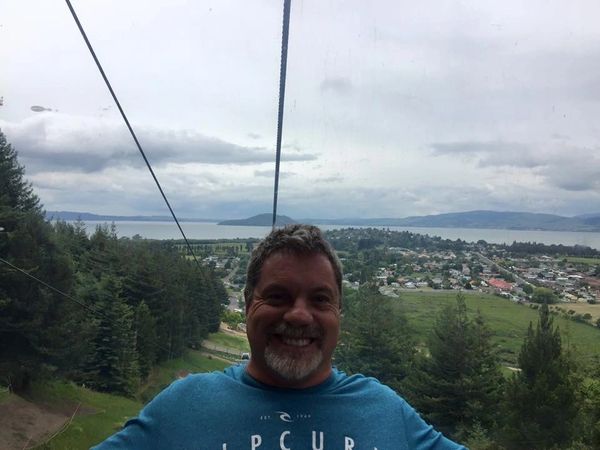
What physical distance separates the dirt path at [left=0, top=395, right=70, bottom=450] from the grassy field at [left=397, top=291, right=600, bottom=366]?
5906 mm

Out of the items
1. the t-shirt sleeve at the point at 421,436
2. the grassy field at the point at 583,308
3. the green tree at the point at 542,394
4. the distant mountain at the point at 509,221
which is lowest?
the green tree at the point at 542,394

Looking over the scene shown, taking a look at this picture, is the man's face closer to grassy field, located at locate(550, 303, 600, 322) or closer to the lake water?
the lake water

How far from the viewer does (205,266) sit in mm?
7688

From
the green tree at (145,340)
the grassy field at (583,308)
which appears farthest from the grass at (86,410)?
the grassy field at (583,308)

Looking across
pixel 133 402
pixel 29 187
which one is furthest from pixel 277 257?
pixel 133 402

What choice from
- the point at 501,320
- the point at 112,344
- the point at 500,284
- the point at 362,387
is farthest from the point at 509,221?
the point at 362,387

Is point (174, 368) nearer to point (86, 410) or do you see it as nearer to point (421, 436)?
point (86, 410)

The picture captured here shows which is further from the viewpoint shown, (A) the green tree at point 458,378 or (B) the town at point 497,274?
(B) the town at point 497,274

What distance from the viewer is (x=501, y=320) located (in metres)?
10.1

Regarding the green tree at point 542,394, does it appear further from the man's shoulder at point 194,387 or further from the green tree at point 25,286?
the man's shoulder at point 194,387

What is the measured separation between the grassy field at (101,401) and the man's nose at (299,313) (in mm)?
3757

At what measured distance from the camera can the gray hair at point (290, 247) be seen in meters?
1.41

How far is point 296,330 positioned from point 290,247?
0.22 metres

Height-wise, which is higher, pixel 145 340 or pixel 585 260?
pixel 585 260
